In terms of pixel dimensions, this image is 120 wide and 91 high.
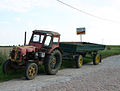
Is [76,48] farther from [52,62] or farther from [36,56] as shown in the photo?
[36,56]

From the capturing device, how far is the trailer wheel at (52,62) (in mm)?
8328

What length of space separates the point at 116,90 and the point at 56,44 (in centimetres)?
428

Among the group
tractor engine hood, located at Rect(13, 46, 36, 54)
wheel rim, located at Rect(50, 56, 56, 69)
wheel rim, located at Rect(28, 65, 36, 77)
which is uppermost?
tractor engine hood, located at Rect(13, 46, 36, 54)

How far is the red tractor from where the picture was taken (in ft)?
25.0

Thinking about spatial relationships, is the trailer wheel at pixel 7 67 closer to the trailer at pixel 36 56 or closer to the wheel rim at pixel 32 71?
the trailer at pixel 36 56

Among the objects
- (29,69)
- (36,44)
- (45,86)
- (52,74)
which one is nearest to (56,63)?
(52,74)

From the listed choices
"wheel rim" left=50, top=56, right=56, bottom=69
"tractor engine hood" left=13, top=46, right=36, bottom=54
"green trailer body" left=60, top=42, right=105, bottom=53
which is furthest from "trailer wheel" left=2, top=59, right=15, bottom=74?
"green trailer body" left=60, top=42, right=105, bottom=53

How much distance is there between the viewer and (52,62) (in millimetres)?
8789

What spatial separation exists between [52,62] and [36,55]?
1.19 meters

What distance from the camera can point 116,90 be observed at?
19.3 feet

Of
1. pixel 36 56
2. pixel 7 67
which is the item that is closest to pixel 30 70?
pixel 36 56

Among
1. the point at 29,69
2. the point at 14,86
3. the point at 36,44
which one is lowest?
the point at 14,86

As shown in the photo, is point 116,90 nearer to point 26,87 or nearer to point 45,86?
point 45,86

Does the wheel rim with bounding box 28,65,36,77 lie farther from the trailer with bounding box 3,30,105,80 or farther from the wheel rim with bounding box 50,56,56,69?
the wheel rim with bounding box 50,56,56,69
